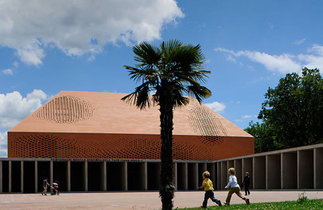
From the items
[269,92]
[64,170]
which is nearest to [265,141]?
[269,92]

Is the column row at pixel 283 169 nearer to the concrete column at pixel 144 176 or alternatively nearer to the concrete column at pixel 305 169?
the concrete column at pixel 305 169

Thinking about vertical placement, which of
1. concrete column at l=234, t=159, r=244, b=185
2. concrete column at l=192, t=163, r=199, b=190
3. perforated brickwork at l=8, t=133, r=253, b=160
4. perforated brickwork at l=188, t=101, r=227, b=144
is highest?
perforated brickwork at l=188, t=101, r=227, b=144

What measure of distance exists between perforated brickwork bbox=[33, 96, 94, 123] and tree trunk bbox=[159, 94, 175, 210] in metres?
27.6

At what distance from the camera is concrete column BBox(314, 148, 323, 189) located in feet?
76.0

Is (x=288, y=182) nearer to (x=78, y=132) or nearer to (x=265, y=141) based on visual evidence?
(x=78, y=132)

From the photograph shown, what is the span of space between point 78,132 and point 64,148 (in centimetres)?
178

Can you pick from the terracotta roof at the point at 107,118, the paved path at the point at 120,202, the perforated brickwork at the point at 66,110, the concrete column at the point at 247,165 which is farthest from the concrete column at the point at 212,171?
the paved path at the point at 120,202

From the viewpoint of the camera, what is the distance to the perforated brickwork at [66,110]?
122ft

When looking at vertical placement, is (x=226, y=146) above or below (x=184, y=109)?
below

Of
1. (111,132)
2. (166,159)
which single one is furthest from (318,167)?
(111,132)

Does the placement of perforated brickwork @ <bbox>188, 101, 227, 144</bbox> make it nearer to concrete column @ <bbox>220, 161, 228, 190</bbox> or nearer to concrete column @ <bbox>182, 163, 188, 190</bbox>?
concrete column @ <bbox>220, 161, 228, 190</bbox>

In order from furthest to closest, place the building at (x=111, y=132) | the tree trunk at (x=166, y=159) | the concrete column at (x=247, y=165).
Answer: the building at (x=111, y=132), the concrete column at (x=247, y=165), the tree trunk at (x=166, y=159)

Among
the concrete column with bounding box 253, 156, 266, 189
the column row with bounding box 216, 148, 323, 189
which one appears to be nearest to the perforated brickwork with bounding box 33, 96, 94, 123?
the column row with bounding box 216, 148, 323, 189

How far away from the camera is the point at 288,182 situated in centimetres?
2747
